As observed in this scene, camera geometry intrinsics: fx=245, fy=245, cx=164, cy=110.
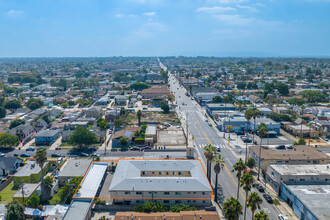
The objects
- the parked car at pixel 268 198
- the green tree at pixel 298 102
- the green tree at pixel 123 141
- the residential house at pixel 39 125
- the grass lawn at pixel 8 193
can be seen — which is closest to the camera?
the parked car at pixel 268 198

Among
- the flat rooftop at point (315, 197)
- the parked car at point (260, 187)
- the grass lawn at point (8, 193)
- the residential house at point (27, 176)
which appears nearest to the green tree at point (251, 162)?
the parked car at point (260, 187)

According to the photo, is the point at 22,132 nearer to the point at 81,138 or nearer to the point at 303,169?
the point at 81,138

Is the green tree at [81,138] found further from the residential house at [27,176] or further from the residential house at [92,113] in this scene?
the residential house at [92,113]

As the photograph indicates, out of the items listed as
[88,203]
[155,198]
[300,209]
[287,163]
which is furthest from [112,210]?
[287,163]

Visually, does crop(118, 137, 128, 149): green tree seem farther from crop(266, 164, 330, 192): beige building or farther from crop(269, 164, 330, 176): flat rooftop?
crop(269, 164, 330, 176): flat rooftop

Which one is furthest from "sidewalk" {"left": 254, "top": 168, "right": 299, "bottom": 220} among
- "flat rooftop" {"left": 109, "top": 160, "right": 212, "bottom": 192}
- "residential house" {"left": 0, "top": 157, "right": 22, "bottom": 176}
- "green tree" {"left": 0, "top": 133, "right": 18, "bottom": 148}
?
"green tree" {"left": 0, "top": 133, "right": 18, "bottom": 148}

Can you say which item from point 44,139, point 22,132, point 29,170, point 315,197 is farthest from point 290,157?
point 22,132
